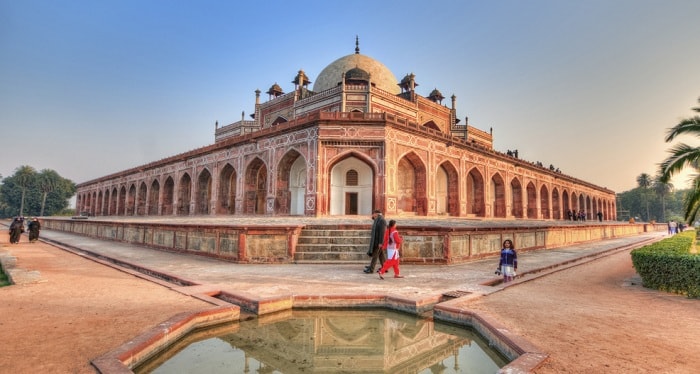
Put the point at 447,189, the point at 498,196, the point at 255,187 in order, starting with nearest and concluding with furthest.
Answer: the point at 255,187, the point at 447,189, the point at 498,196

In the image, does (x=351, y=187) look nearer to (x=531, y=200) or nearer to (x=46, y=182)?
(x=531, y=200)

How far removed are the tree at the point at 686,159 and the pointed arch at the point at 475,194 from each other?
1388 centimetres

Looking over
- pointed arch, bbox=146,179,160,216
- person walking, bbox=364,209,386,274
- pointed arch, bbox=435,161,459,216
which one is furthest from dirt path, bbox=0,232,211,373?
pointed arch, bbox=146,179,160,216

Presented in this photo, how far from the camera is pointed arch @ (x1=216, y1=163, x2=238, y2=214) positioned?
72.9 ft

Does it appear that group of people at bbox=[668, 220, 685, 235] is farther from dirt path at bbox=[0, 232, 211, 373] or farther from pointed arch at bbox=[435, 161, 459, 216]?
dirt path at bbox=[0, 232, 211, 373]

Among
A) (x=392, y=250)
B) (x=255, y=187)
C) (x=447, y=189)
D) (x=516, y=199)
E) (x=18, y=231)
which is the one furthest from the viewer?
Result: (x=516, y=199)

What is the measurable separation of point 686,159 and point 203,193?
79.8ft

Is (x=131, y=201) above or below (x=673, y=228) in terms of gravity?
above

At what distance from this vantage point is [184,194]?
84.5 ft

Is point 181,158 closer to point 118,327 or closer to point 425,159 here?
point 425,159

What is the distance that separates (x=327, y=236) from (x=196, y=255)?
11.5ft

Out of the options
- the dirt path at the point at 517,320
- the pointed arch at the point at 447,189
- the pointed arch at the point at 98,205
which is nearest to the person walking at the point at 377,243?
the dirt path at the point at 517,320

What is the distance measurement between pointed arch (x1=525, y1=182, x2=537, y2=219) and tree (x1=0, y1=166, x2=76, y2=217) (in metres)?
67.2

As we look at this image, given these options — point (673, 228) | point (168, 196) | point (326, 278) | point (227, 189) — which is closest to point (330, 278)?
point (326, 278)
